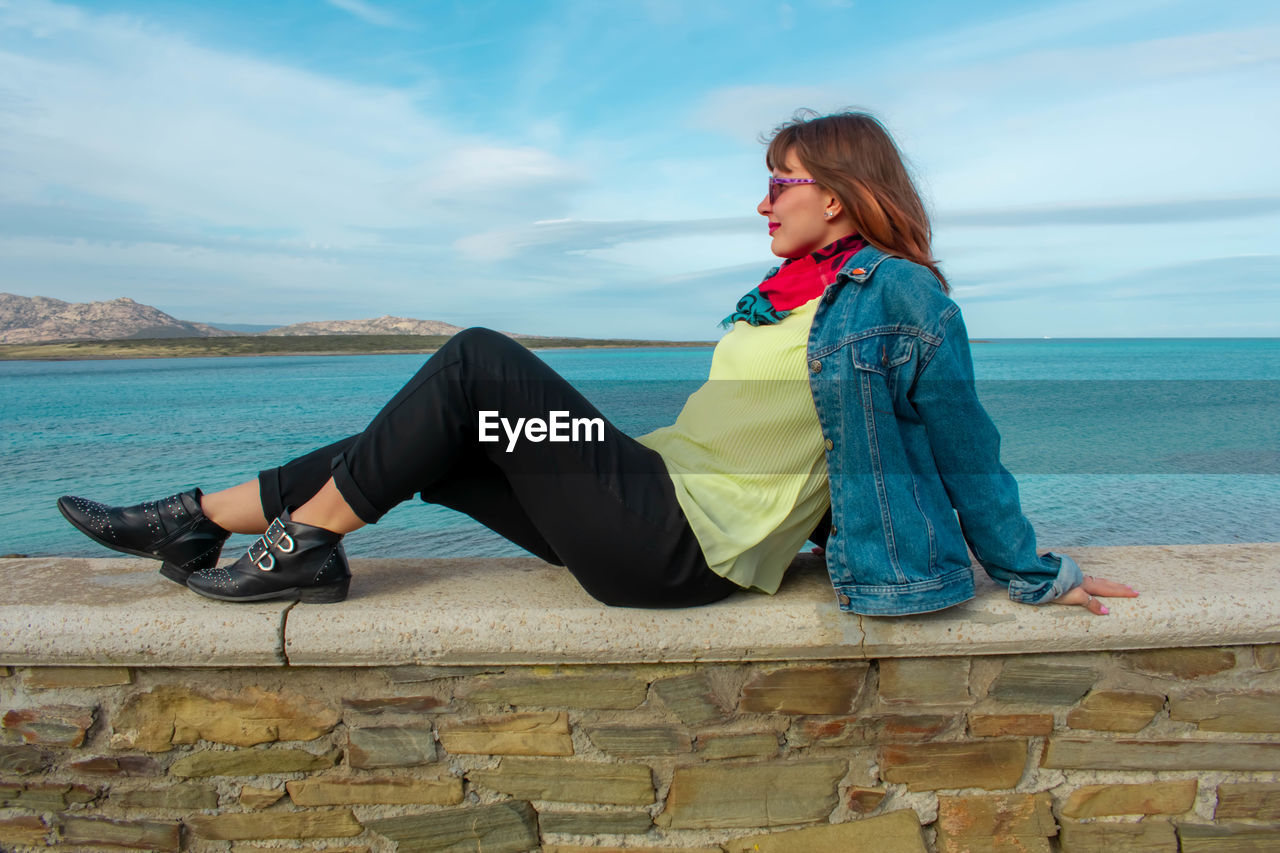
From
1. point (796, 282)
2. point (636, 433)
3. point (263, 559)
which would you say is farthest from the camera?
point (636, 433)

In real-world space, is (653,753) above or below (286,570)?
below

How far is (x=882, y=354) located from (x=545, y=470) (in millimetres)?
784

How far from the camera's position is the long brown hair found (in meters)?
1.81

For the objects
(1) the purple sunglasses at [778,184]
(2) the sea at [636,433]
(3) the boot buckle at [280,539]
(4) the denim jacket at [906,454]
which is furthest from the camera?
(2) the sea at [636,433]

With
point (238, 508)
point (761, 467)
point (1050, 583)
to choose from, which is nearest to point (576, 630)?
point (761, 467)

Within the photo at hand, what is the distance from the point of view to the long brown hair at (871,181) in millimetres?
1808

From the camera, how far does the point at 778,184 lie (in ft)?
6.34

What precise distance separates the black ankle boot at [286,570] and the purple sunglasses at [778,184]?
4.39 ft

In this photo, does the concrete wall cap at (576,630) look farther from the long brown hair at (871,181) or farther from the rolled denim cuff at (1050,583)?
the long brown hair at (871,181)

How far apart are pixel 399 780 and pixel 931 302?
1630mm

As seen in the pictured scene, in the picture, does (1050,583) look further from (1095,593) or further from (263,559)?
(263,559)

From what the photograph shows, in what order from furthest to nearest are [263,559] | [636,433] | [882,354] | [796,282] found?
[636,433] < [796,282] < [263,559] < [882,354]

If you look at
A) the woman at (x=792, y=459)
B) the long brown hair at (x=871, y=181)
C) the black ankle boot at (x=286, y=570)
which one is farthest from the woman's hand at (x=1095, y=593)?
the black ankle boot at (x=286, y=570)

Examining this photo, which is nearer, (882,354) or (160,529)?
(882,354)
